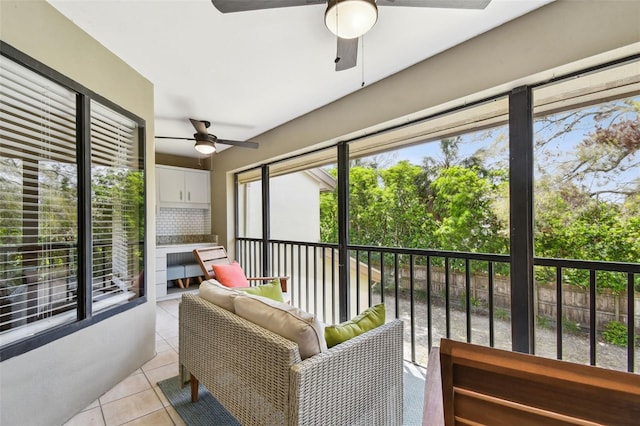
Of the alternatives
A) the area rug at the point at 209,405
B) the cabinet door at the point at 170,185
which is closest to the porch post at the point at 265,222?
the cabinet door at the point at 170,185

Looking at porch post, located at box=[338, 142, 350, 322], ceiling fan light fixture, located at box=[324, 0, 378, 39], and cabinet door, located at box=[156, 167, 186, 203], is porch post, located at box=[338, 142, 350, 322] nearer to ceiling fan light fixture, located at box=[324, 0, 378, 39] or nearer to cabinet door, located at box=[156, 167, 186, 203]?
ceiling fan light fixture, located at box=[324, 0, 378, 39]

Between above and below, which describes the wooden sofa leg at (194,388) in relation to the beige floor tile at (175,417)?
above

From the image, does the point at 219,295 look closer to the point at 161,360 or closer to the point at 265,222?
the point at 161,360

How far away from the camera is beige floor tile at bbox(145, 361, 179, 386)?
219 cm

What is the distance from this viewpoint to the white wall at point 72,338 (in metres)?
1.47

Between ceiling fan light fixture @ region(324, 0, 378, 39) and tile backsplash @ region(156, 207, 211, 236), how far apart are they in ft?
15.4

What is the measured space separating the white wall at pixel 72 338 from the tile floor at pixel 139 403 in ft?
0.22

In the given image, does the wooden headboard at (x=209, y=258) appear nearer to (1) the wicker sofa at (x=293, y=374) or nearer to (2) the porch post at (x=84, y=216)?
(2) the porch post at (x=84, y=216)

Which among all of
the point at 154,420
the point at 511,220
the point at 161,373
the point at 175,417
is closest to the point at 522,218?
the point at 511,220

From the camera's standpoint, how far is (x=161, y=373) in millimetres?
2277

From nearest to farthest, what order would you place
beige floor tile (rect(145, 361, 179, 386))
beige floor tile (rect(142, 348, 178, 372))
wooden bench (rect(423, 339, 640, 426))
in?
wooden bench (rect(423, 339, 640, 426)), beige floor tile (rect(145, 361, 179, 386)), beige floor tile (rect(142, 348, 178, 372))

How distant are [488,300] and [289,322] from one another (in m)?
1.65

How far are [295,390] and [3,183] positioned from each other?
74.4 inches

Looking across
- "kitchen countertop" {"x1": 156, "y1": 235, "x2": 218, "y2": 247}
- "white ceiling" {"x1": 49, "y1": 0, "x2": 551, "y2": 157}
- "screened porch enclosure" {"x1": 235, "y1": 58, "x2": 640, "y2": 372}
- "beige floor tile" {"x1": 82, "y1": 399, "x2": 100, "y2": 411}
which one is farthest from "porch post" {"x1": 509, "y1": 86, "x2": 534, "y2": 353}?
"kitchen countertop" {"x1": 156, "y1": 235, "x2": 218, "y2": 247}
